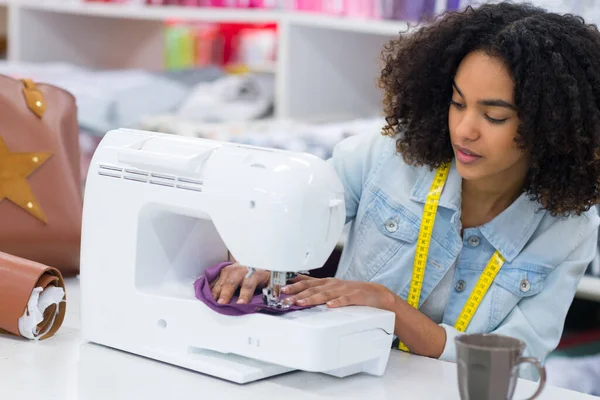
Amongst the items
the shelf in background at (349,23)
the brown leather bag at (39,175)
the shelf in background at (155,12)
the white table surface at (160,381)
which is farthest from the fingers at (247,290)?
the shelf in background at (155,12)

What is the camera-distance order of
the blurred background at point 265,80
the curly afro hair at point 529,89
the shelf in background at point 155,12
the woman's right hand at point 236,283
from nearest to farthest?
the woman's right hand at point 236,283, the curly afro hair at point 529,89, the blurred background at point 265,80, the shelf in background at point 155,12

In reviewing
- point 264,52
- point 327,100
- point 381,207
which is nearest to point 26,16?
point 264,52

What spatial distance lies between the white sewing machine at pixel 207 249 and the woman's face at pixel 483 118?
0.34 metres

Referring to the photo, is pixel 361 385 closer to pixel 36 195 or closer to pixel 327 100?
pixel 36 195

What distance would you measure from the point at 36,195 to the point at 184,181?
0.59 meters

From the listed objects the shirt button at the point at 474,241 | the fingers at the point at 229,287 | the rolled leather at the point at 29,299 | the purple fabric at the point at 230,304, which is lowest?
the rolled leather at the point at 29,299

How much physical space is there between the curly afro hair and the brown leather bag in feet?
2.10

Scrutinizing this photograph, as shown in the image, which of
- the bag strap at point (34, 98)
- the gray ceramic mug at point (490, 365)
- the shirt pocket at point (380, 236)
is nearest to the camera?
the gray ceramic mug at point (490, 365)

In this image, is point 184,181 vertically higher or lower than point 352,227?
higher

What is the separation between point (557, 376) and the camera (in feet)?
8.75

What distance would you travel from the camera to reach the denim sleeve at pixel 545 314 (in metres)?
1.70

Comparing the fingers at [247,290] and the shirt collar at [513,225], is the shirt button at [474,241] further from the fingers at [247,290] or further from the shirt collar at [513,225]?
the fingers at [247,290]

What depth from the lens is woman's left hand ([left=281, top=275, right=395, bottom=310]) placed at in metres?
1.47

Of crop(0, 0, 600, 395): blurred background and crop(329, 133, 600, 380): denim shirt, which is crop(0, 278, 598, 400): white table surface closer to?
Answer: crop(329, 133, 600, 380): denim shirt
